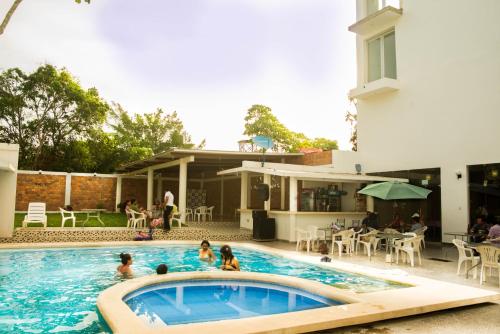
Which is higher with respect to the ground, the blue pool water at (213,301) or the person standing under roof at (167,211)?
the person standing under roof at (167,211)

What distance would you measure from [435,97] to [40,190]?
2149cm

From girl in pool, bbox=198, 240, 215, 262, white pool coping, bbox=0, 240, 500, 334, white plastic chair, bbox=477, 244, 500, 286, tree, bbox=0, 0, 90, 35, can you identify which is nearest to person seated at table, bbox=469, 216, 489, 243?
white plastic chair, bbox=477, 244, 500, 286

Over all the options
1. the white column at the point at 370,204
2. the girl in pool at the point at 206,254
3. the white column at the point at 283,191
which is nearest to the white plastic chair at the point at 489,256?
the girl in pool at the point at 206,254

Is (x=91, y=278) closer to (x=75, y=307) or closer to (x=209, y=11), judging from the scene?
(x=75, y=307)

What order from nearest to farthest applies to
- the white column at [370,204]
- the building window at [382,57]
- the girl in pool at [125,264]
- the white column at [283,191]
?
the girl in pool at [125,264]
the white column at [370,204]
the building window at [382,57]
the white column at [283,191]

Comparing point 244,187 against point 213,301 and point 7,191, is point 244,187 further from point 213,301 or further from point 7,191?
point 213,301

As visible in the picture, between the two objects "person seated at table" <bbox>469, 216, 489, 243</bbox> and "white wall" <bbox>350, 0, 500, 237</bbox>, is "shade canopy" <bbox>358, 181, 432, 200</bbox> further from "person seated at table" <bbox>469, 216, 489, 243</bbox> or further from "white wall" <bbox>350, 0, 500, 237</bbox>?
"white wall" <bbox>350, 0, 500, 237</bbox>

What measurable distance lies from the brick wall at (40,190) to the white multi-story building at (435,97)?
16.5 metres

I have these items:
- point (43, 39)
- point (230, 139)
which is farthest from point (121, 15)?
point (230, 139)

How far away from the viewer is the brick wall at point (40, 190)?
74.9 ft

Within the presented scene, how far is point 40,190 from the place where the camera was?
23.5 meters

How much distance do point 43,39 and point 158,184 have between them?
11291 millimetres

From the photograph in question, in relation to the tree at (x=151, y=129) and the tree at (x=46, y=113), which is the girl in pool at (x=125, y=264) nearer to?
the tree at (x=46, y=113)

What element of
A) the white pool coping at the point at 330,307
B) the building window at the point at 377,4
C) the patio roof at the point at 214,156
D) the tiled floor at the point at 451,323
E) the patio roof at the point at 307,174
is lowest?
the tiled floor at the point at 451,323
